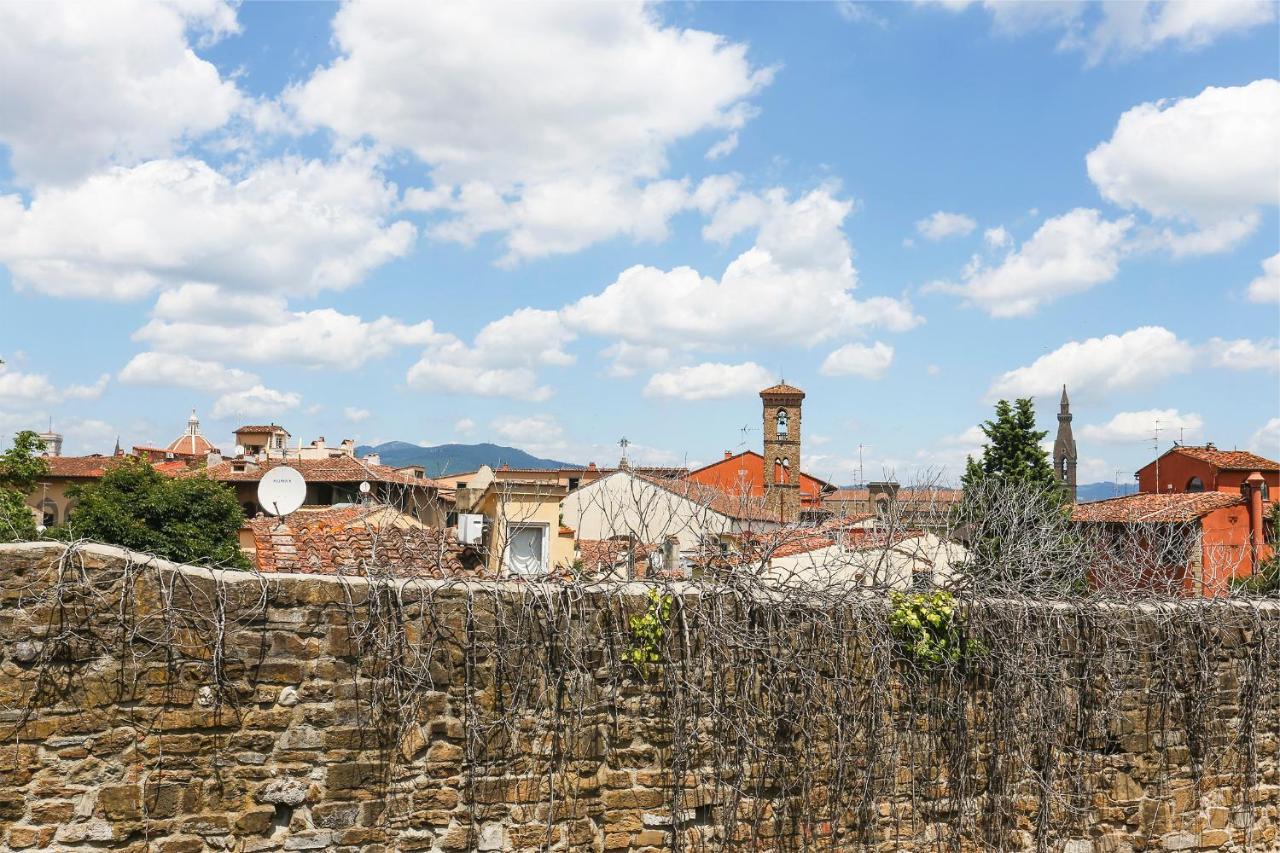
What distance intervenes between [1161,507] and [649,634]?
26.3m

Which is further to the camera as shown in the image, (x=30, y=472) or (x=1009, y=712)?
(x=30, y=472)

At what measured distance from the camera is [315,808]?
16.8 feet

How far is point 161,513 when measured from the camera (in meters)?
26.8

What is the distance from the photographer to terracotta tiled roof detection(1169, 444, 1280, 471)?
33688 millimetres

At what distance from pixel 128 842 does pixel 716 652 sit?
324 cm

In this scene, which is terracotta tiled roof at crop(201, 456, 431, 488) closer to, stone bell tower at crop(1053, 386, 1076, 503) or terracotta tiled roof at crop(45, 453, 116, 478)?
terracotta tiled roof at crop(45, 453, 116, 478)

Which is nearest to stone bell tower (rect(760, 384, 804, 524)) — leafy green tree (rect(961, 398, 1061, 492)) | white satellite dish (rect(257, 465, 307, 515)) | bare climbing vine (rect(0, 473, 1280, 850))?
leafy green tree (rect(961, 398, 1061, 492))

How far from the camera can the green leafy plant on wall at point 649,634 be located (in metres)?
5.69

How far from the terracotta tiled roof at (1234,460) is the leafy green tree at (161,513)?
1266 inches

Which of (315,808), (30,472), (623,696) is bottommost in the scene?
(315,808)

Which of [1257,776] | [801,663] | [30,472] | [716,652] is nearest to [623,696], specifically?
[716,652]

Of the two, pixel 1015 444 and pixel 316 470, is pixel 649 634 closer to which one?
pixel 1015 444

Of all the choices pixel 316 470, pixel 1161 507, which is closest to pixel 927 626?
pixel 1161 507

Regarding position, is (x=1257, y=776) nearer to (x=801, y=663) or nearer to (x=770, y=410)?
(x=801, y=663)
